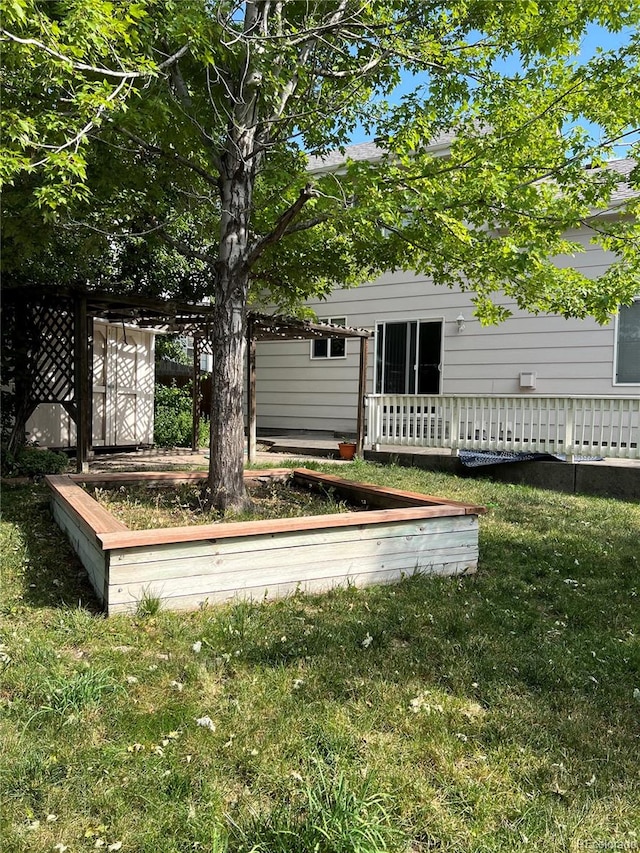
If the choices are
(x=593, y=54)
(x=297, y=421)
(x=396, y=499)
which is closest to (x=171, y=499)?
(x=396, y=499)

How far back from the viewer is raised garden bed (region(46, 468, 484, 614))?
3.05 m

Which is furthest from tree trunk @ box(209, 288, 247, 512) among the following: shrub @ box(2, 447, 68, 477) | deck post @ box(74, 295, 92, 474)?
shrub @ box(2, 447, 68, 477)

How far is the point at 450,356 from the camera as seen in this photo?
11141 mm

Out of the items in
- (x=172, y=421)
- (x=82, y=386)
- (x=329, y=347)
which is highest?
(x=329, y=347)

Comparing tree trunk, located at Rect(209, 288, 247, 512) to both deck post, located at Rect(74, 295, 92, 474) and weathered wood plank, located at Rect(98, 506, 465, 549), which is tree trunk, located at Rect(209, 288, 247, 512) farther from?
deck post, located at Rect(74, 295, 92, 474)

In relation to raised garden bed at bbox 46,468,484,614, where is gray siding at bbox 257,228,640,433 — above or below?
above

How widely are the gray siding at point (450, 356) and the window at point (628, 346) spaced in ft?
0.39

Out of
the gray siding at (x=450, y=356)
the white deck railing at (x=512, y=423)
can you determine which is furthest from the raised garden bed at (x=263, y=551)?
the gray siding at (x=450, y=356)

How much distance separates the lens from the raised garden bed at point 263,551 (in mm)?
3055

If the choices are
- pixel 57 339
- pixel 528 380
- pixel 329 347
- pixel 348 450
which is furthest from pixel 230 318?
pixel 329 347

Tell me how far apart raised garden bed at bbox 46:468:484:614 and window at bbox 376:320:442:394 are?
23.6 feet

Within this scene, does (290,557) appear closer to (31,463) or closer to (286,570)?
(286,570)

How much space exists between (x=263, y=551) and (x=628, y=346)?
8.36 metres

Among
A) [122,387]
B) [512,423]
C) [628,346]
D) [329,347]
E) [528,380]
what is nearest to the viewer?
[512,423]
